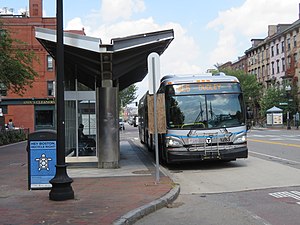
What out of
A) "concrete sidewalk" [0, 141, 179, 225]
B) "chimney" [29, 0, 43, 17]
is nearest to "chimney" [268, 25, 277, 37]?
"chimney" [29, 0, 43, 17]

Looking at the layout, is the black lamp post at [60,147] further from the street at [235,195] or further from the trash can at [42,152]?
the street at [235,195]

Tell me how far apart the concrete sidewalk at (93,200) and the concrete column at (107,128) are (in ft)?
4.37

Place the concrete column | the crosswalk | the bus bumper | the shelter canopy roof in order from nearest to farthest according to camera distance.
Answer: the shelter canopy roof, the bus bumper, the concrete column, the crosswalk

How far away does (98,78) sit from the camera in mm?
15172

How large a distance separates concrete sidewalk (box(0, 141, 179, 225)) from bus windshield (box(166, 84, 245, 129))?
227cm

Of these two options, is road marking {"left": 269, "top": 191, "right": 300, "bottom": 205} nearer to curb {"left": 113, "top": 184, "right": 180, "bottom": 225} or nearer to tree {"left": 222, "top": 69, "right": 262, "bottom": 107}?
curb {"left": 113, "top": 184, "right": 180, "bottom": 225}

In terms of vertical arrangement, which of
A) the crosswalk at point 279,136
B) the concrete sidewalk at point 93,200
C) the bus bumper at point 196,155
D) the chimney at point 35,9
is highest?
the chimney at point 35,9

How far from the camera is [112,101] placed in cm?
1344

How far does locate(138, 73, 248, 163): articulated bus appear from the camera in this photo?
13.0 metres

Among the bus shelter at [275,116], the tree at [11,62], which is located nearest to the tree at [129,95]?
the bus shelter at [275,116]

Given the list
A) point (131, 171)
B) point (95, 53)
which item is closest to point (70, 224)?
point (131, 171)

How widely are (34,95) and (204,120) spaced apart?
40.2 m

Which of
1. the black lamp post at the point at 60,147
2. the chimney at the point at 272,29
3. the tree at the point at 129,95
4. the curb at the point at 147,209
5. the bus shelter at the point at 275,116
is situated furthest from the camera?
the chimney at the point at 272,29

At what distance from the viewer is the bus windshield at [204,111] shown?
13.3 metres
